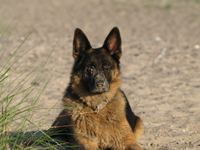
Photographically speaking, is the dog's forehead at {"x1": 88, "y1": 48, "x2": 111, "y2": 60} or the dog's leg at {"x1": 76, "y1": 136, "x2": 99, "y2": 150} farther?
the dog's forehead at {"x1": 88, "y1": 48, "x2": 111, "y2": 60}

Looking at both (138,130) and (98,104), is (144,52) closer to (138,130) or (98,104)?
(138,130)

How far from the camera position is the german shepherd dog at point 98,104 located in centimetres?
439

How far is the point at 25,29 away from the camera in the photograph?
15.1m

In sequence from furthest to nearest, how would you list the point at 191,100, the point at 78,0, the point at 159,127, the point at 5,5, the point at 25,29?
the point at 78,0, the point at 5,5, the point at 25,29, the point at 191,100, the point at 159,127

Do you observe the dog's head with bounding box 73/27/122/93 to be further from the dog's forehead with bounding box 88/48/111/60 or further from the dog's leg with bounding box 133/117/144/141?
the dog's leg with bounding box 133/117/144/141

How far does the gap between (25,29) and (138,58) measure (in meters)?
7.19

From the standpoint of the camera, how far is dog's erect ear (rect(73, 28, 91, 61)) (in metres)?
4.79

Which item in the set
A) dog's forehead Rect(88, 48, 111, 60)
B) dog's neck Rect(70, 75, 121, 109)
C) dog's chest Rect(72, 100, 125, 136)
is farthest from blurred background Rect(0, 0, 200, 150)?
dog's forehead Rect(88, 48, 111, 60)

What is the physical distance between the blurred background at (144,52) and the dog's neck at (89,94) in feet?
1.05

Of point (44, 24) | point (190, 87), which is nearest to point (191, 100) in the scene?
point (190, 87)

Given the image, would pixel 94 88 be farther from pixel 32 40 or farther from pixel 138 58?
pixel 32 40

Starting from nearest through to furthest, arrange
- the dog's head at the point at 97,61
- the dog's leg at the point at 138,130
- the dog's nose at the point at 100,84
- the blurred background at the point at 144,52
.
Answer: the dog's nose at the point at 100,84, the dog's head at the point at 97,61, the dog's leg at the point at 138,130, the blurred background at the point at 144,52

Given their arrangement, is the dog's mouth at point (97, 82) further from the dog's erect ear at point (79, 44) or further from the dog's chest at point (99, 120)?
the dog's erect ear at point (79, 44)


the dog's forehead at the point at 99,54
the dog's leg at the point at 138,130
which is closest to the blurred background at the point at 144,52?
the dog's leg at the point at 138,130
